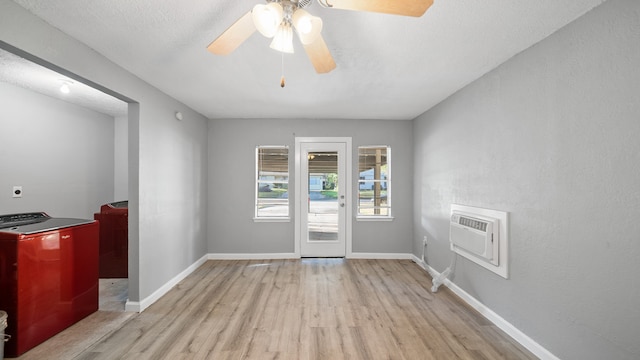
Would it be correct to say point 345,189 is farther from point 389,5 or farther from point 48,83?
point 48,83

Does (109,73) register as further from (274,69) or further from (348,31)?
(348,31)

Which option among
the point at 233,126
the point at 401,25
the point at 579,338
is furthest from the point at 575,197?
the point at 233,126

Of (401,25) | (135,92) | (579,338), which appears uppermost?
(401,25)

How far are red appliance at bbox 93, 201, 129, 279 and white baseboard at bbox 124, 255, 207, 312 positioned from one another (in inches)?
27.4

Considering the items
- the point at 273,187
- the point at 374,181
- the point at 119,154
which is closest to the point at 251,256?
the point at 273,187

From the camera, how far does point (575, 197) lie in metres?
1.62

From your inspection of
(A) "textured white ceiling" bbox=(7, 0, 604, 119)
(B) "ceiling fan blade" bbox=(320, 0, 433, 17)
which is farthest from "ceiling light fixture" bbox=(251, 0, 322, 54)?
(A) "textured white ceiling" bbox=(7, 0, 604, 119)

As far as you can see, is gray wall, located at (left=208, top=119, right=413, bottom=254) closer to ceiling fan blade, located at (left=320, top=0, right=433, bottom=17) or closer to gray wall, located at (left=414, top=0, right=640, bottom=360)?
gray wall, located at (left=414, top=0, right=640, bottom=360)

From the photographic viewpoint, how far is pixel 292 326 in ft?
7.33

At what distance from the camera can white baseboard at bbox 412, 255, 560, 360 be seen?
6.01 ft

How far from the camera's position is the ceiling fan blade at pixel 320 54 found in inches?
59.0

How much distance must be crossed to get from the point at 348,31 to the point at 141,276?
2.93m

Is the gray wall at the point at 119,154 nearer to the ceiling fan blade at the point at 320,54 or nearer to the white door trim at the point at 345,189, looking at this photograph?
the white door trim at the point at 345,189

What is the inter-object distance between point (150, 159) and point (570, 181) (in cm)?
358
